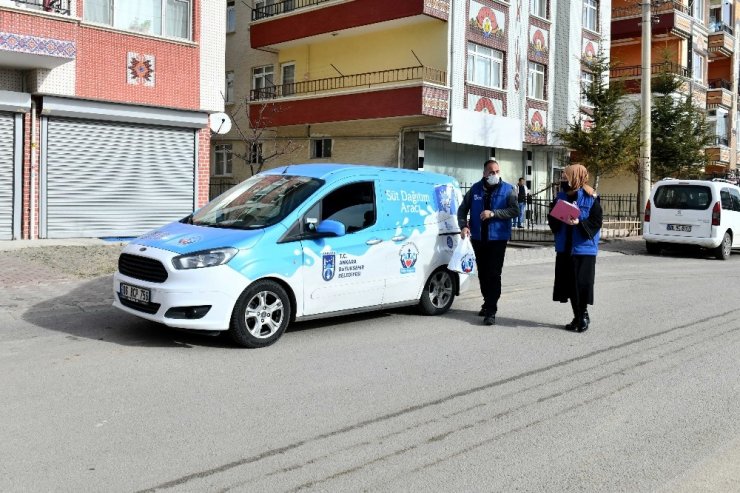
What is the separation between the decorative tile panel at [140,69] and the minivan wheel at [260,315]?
35.7ft

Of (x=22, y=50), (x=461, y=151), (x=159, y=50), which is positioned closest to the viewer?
(x=22, y=50)

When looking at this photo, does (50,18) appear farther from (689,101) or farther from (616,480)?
(689,101)

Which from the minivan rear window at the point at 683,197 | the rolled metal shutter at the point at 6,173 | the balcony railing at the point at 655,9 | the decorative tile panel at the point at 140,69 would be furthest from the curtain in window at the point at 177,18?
the balcony railing at the point at 655,9

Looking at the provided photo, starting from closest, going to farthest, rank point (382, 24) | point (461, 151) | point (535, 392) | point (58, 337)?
1. point (535, 392)
2. point (58, 337)
3. point (382, 24)
4. point (461, 151)

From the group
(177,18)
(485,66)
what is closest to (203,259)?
(177,18)

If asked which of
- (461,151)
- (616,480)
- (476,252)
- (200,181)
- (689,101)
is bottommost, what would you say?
(616,480)

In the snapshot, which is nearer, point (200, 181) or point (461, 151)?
point (200, 181)

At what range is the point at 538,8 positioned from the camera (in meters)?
29.0

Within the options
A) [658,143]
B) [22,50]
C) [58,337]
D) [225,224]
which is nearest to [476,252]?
[225,224]

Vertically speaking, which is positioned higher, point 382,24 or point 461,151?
point 382,24

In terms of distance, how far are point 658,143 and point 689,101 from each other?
221 cm

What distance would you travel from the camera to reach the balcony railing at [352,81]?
24328 millimetres

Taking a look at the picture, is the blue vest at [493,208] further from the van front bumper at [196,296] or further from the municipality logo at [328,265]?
the van front bumper at [196,296]

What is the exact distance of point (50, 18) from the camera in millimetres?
14562
